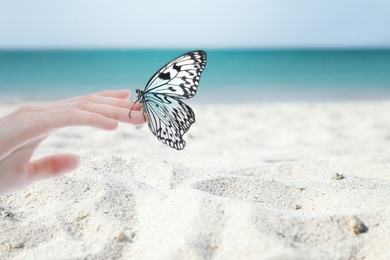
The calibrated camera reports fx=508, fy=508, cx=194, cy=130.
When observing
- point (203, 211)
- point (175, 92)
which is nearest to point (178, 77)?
point (175, 92)

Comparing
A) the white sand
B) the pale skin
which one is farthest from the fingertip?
the white sand

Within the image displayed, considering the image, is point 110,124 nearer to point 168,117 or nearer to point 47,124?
point 47,124

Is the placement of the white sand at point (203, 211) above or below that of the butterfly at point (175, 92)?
below

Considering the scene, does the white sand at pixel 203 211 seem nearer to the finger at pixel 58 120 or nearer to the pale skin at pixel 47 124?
the pale skin at pixel 47 124

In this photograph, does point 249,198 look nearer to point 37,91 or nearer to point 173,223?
point 173,223

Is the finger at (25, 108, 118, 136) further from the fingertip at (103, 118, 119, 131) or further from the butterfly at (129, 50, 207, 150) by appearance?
the butterfly at (129, 50, 207, 150)

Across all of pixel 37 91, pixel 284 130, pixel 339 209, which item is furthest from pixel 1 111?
pixel 339 209

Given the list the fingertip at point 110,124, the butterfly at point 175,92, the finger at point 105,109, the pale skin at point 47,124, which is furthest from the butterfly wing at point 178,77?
the fingertip at point 110,124

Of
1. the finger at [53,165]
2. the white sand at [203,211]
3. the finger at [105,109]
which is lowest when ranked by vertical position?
the white sand at [203,211]

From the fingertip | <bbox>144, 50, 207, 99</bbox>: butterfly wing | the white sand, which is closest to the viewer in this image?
the fingertip

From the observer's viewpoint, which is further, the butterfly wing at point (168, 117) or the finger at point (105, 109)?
the butterfly wing at point (168, 117)
